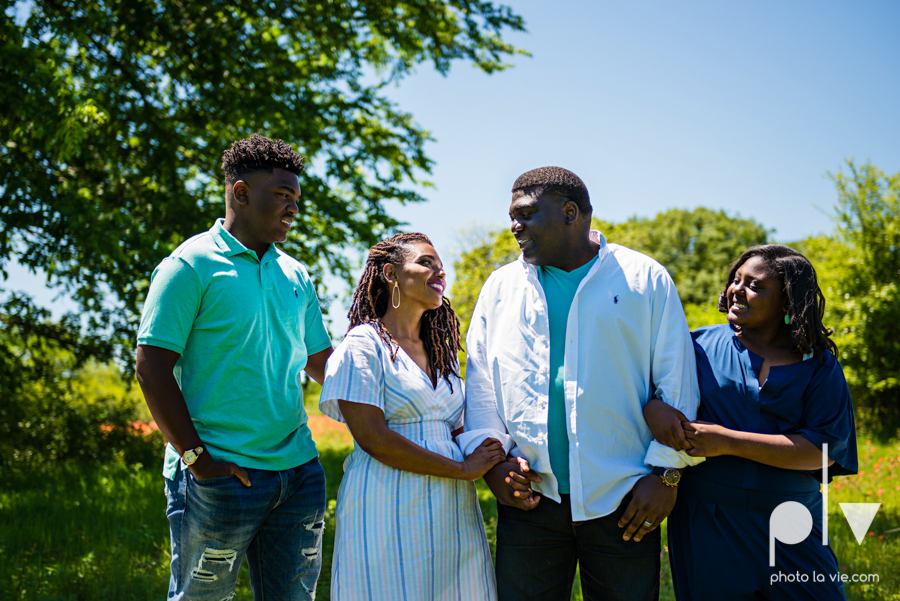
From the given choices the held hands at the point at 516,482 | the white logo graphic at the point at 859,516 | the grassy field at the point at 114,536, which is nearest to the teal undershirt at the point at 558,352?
the held hands at the point at 516,482

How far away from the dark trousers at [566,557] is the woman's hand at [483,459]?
0.28 metres

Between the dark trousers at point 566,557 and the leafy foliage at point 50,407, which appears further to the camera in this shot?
the leafy foliage at point 50,407

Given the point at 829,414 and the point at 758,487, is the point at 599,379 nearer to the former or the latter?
the point at 758,487

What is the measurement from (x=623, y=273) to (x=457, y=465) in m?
1.07

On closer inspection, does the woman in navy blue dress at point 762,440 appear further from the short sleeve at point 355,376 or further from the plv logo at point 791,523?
the short sleeve at point 355,376

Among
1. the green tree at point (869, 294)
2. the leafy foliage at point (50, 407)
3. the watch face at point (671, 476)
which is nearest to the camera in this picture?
the watch face at point (671, 476)

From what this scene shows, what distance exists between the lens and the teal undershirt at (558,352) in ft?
8.74

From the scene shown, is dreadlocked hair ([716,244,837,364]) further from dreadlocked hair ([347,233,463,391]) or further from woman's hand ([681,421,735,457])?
dreadlocked hair ([347,233,463,391])

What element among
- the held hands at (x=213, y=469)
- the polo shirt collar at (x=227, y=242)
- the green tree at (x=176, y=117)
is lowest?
the held hands at (x=213, y=469)

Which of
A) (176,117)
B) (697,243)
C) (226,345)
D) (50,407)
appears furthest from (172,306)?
(697,243)

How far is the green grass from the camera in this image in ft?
15.0

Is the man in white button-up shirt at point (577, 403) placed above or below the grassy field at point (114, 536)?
above

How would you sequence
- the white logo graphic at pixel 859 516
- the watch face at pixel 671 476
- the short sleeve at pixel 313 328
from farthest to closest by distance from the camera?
the white logo graphic at pixel 859 516 → the short sleeve at pixel 313 328 → the watch face at pixel 671 476

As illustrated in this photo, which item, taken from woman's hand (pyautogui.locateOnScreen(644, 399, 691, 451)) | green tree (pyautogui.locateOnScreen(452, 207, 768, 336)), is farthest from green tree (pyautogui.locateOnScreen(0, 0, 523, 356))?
green tree (pyautogui.locateOnScreen(452, 207, 768, 336))
